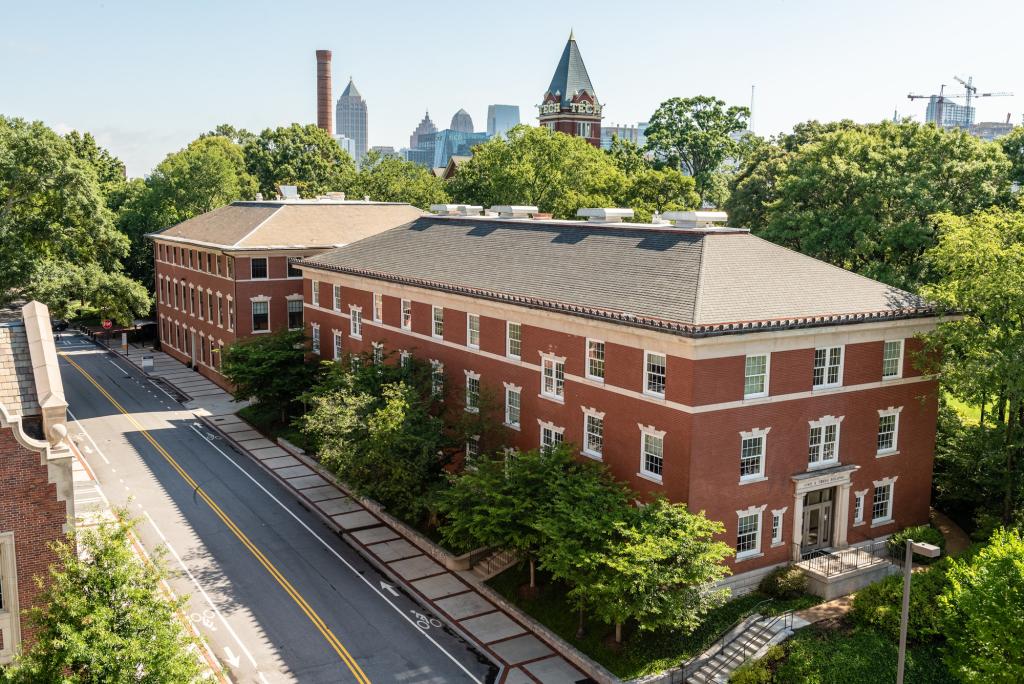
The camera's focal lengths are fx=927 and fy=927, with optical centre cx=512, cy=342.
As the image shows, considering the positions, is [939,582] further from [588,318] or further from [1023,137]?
[1023,137]

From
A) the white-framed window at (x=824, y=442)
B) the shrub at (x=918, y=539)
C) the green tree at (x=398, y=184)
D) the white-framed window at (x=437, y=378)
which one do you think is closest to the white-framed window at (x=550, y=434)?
the white-framed window at (x=437, y=378)

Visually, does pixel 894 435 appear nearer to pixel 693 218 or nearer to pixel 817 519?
pixel 817 519

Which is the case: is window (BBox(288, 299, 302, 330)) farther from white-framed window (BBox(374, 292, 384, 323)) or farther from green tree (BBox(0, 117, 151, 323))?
white-framed window (BBox(374, 292, 384, 323))

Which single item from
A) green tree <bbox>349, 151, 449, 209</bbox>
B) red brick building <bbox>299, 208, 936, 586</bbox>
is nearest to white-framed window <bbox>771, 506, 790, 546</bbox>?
red brick building <bbox>299, 208, 936, 586</bbox>

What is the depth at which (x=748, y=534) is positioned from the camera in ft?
112

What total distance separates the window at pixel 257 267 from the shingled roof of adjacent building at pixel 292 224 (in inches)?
43.3

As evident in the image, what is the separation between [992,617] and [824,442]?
11473 millimetres

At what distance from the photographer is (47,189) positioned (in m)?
53.2

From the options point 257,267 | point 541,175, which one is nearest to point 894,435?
Result: point 257,267

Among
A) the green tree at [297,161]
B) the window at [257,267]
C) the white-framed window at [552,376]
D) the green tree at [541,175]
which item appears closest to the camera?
the white-framed window at [552,376]

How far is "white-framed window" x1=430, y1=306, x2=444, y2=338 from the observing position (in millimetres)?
46344

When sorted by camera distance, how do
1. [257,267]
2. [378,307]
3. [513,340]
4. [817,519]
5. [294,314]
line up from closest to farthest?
[817,519] → [513,340] → [378,307] → [257,267] → [294,314]

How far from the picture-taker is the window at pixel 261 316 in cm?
6806

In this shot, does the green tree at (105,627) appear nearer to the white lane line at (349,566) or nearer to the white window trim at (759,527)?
the white lane line at (349,566)
